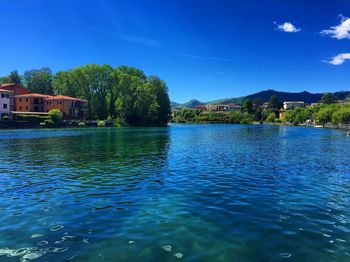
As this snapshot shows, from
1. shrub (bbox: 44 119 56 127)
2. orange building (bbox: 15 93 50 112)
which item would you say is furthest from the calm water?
orange building (bbox: 15 93 50 112)

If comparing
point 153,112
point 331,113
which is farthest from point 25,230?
point 331,113

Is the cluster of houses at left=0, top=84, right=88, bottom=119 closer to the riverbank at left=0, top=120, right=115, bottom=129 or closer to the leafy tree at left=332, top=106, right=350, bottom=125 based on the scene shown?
the riverbank at left=0, top=120, right=115, bottom=129

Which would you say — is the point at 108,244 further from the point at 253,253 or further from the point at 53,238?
the point at 253,253

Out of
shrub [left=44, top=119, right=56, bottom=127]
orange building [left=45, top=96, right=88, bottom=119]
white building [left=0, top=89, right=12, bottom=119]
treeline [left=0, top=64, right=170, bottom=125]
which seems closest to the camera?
white building [left=0, top=89, right=12, bottom=119]

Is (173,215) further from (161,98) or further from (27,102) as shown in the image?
(161,98)

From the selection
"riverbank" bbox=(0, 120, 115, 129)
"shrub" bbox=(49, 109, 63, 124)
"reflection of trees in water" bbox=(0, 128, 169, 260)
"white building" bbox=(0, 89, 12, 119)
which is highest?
"white building" bbox=(0, 89, 12, 119)

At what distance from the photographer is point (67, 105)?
11944cm

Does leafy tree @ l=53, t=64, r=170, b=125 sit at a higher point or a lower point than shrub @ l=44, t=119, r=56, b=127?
higher

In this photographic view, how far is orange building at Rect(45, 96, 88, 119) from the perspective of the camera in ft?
389

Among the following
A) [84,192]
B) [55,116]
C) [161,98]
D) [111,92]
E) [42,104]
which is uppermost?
[111,92]

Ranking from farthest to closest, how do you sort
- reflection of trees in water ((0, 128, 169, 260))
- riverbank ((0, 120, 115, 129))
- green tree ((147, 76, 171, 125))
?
1. green tree ((147, 76, 171, 125))
2. riverbank ((0, 120, 115, 129))
3. reflection of trees in water ((0, 128, 169, 260))

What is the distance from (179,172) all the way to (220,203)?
→ 8.25 meters

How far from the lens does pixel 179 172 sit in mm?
21859

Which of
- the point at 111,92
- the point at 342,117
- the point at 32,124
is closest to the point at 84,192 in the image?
the point at 32,124
